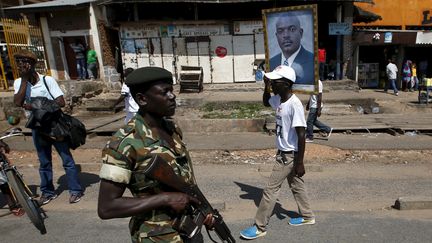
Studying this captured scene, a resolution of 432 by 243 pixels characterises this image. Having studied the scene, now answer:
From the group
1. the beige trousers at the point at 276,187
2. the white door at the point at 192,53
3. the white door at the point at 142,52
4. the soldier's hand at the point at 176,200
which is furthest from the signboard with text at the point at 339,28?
the soldier's hand at the point at 176,200

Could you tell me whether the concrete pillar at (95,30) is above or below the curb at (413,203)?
above

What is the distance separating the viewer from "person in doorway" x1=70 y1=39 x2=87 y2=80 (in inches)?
559

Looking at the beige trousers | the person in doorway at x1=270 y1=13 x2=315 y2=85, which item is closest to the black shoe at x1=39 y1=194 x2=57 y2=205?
the beige trousers

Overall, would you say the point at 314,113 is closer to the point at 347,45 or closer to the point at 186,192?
the point at 186,192

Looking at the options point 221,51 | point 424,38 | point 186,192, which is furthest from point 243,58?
point 186,192

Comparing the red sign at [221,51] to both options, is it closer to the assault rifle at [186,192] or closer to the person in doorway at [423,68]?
the person in doorway at [423,68]

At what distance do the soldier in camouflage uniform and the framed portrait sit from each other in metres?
2.78

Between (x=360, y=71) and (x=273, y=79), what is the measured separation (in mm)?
15332

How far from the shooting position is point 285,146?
349cm

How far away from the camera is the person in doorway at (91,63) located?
13758 millimetres

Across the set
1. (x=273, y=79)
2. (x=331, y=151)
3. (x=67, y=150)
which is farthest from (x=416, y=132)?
(x=67, y=150)

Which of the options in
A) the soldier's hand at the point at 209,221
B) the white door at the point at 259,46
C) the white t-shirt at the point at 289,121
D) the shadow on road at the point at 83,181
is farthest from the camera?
the white door at the point at 259,46

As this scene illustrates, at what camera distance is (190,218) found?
179cm

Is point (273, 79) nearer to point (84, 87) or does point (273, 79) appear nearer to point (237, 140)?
point (237, 140)
